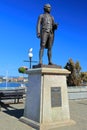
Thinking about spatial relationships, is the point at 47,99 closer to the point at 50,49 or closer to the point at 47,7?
the point at 50,49

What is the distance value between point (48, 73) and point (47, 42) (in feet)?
4.97

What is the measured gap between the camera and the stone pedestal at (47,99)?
9016 millimetres

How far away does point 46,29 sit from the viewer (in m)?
9.98

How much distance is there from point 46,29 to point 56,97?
2555mm

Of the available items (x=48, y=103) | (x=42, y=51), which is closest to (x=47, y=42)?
(x=42, y=51)

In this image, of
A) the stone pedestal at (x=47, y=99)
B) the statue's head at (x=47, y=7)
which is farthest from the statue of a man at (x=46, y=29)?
the stone pedestal at (x=47, y=99)

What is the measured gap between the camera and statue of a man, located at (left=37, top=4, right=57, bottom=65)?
9984 mm

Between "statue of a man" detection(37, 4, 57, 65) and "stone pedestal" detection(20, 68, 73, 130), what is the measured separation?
75 centimetres

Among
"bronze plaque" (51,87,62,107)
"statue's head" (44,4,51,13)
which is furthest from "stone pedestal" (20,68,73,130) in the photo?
"statue's head" (44,4,51,13)

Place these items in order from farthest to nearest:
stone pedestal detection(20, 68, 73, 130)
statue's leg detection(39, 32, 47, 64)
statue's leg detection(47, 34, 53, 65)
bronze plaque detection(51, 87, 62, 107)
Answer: statue's leg detection(47, 34, 53, 65) → statue's leg detection(39, 32, 47, 64) → bronze plaque detection(51, 87, 62, 107) → stone pedestal detection(20, 68, 73, 130)

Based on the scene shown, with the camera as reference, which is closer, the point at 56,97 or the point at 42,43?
the point at 56,97

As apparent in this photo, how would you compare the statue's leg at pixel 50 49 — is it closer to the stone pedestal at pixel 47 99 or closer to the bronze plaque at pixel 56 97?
the stone pedestal at pixel 47 99

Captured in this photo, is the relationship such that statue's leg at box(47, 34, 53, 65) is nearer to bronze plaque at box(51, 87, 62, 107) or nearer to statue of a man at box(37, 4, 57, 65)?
statue of a man at box(37, 4, 57, 65)

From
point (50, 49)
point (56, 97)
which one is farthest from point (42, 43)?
point (56, 97)
